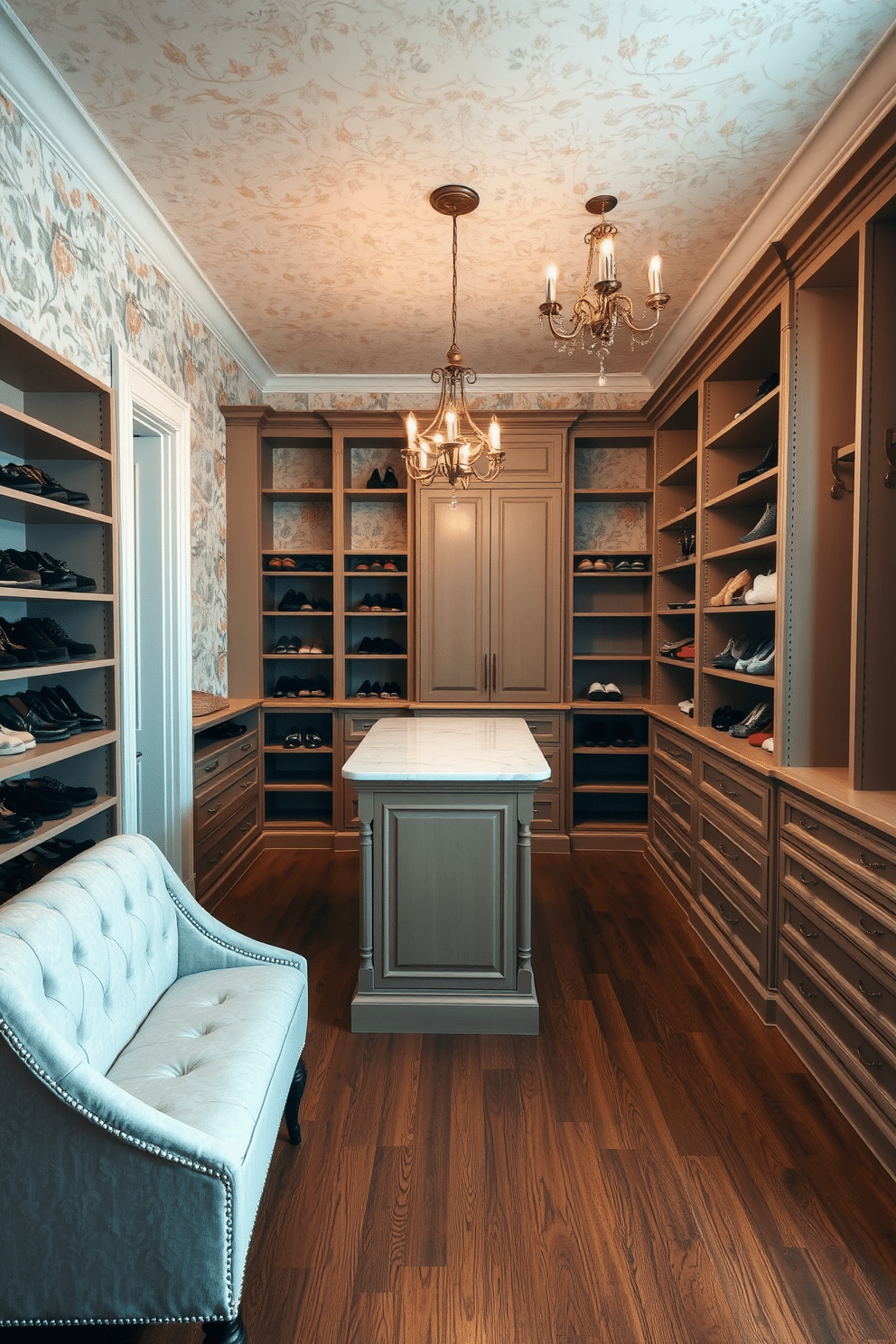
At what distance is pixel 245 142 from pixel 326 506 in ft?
9.08

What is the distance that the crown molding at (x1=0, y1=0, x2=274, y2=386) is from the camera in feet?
7.50

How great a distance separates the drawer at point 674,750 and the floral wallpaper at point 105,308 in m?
2.68

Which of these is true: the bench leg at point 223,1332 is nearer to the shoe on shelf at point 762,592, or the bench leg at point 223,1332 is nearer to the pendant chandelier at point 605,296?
the pendant chandelier at point 605,296

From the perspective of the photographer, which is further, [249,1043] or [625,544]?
[625,544]

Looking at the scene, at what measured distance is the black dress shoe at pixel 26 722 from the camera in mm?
2193

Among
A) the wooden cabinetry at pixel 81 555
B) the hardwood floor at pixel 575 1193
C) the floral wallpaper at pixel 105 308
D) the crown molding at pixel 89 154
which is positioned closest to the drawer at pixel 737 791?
the hardwood floor at pixel 575 1193

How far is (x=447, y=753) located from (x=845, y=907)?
54.0 inches

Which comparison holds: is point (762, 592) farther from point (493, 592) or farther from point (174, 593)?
point (174, 593)

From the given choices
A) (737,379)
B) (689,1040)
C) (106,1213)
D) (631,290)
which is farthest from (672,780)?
(106,1213)

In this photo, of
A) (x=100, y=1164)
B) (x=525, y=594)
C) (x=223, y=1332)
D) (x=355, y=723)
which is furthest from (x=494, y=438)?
(x=223, y=1332)

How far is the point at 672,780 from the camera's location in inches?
167

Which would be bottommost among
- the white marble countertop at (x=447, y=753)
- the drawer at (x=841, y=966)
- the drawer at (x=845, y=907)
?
the drawer at (x=841, y=966)

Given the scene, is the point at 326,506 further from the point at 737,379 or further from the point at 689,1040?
the point at 689,1040

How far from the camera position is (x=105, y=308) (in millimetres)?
3010
